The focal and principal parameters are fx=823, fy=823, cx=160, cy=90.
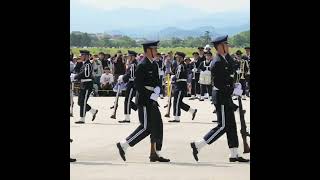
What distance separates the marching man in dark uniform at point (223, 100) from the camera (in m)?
11.0

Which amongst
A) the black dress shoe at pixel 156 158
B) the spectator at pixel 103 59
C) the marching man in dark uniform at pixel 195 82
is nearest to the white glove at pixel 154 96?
the black dress shoe at pixel 156 158

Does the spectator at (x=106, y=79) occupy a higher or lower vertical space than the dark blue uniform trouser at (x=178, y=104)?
higher

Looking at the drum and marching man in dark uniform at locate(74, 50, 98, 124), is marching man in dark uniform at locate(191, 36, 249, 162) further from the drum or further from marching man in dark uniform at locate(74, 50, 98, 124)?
the drum

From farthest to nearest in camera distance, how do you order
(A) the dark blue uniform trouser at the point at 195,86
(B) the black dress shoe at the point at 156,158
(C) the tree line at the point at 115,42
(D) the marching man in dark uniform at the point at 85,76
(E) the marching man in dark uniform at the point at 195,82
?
1. (C) the tree line at the point at 115,42
2. (A) the dark blue uniform trouser at the point at 195,86
3. (E) the marching man in dark uniform at the point at 195,82
4. (D) the marching man in dark uniform at the point at 85,76
5. (B) the black dress shoe at the point at 156,158

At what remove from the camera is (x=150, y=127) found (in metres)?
11.3

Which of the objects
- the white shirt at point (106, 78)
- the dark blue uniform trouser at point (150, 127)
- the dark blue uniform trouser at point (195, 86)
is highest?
the white shirt at point (106, 78)

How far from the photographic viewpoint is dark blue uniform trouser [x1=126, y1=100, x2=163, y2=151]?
11.2m

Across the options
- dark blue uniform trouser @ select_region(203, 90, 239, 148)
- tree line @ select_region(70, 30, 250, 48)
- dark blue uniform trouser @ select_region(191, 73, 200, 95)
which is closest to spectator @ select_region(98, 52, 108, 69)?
dark blue uniform trouser @ select_region(191, 73, 200, 95)

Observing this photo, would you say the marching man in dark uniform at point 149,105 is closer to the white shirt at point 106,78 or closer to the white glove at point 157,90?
the white glove at point 157,90
